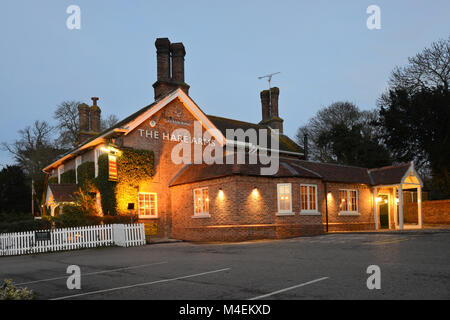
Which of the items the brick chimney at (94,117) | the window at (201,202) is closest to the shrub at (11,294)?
the window at (201,202)

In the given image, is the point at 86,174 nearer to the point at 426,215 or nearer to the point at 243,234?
the point at 243,234

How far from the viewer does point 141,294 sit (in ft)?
21.7

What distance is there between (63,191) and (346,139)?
26034 mm

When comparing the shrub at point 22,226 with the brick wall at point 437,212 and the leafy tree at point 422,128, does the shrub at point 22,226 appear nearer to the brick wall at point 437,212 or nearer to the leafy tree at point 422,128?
the brick wall at point 437,212

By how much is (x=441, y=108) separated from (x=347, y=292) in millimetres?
28991

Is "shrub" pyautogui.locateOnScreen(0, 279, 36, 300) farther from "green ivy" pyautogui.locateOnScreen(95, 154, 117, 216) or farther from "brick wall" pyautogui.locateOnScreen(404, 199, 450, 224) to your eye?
"brick wall" pyautogui.locateOnScreen(404, 199, 450, 224)

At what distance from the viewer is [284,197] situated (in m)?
20.2

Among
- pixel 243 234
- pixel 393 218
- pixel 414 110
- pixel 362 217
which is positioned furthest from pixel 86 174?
pixel 414 110

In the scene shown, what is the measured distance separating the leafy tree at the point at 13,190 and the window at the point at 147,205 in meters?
28.4

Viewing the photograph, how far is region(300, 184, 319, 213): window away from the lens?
20.6m

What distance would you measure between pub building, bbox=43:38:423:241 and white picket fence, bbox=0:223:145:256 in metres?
2.44

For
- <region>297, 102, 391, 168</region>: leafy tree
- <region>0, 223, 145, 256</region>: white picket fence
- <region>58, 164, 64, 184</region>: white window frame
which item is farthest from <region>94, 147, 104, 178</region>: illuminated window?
<region>297, 102, 391, 168</region>: leafy tree

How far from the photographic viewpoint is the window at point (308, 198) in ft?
67.7

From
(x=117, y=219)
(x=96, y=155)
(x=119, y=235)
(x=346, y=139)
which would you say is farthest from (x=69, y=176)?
(x=346, y=139)
